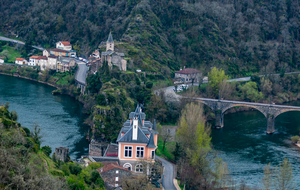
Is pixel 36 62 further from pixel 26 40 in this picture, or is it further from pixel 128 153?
pixel 128 153

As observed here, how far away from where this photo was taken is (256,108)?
73.9 meters

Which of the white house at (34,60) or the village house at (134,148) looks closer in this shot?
the village house at (134,148)

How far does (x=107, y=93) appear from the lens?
59.6m

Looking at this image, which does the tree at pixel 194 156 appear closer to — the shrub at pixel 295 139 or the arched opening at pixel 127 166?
the arched opening at pixel 127 166

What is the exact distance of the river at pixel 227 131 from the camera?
53.0 m

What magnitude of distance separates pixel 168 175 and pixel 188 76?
5233cm

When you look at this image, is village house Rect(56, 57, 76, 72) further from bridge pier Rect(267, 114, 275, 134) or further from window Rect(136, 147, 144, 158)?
window Rect(136, 147, 144, 158)

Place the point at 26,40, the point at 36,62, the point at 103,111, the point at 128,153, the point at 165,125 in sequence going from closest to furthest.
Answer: the point at 128,153 → the point at 103,111 → the point at 165,125 → the point at 36,62 → the point at 26,40

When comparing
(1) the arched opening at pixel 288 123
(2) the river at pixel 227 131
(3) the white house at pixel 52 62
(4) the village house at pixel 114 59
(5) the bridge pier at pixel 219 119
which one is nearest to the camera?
(2) the river at pixel 227 131

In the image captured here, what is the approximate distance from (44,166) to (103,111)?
27.7m

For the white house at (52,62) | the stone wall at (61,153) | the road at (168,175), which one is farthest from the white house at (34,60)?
the stone wall at (61,153)

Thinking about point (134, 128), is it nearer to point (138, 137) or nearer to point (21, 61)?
point (138, 137)

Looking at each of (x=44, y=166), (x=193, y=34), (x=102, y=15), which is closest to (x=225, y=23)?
(x=193, y=34)

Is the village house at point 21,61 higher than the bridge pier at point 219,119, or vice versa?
the village house at point 21,61
